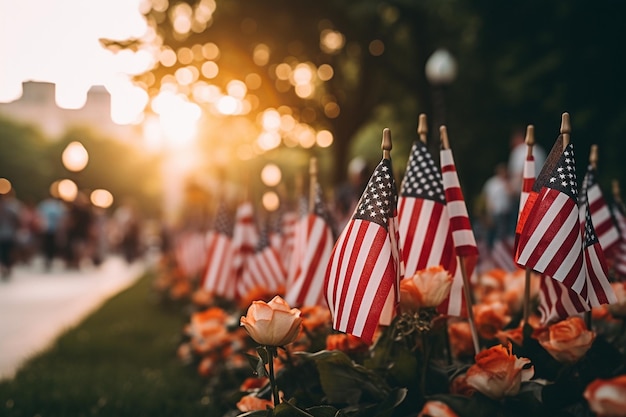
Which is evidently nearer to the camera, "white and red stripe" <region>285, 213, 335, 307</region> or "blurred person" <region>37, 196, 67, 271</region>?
"white and red stripe" <region>285, 213, 335, 307</region>

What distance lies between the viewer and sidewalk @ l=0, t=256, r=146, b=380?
810 cm

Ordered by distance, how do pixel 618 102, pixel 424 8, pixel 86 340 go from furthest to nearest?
pixel 424 8
pixel 618 102
pixel 86 340

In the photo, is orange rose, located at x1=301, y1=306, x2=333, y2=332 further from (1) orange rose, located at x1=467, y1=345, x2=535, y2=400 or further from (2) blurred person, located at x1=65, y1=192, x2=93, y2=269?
(2) blurred person, located at x1=65, y1=192, x2=93, y2=269

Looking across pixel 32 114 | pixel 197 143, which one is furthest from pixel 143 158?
pixel 197 143

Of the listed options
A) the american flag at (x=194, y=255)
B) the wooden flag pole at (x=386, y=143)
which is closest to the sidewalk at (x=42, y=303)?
the american flag at (x=194, y=255)

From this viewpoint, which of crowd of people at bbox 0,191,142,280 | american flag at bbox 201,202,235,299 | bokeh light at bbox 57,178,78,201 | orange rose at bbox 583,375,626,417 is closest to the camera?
orange rose at bbox 583,375,626,417

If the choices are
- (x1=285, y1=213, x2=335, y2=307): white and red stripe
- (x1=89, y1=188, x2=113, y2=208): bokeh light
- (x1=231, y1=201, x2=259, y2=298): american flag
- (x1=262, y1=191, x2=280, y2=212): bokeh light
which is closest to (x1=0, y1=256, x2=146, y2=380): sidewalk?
(x1=231, y1=201, x2=259, y2=298): american flag

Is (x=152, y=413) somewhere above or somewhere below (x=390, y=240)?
below

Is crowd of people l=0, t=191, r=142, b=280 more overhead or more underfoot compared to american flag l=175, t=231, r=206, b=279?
more underfoot

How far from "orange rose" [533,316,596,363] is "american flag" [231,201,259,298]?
3.54 metres

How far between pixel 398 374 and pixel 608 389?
3.10 ft

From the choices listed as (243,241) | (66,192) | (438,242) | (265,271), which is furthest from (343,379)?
(66,192)

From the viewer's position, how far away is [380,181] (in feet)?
10.1

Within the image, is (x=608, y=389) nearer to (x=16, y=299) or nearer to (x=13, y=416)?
(x=13, y=416)
